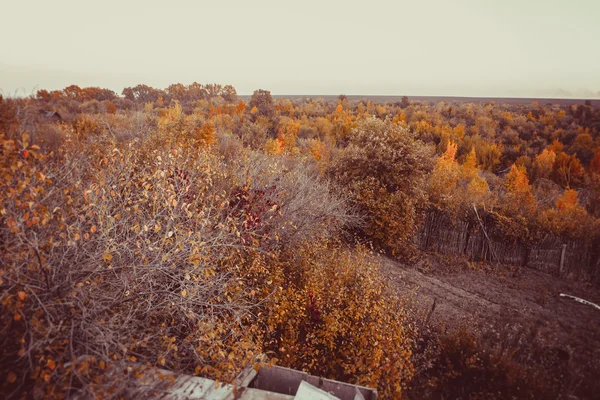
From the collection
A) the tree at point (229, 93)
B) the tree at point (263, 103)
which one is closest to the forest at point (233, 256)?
the tree at point (263, 103)

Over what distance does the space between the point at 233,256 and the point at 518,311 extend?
32.3 feet

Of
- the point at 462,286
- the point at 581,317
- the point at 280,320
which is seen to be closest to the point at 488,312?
the point at 462,286

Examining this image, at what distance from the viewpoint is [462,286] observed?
1222 centimetres

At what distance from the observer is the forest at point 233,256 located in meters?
3.52

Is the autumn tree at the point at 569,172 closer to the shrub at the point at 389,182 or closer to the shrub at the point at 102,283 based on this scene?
the shrub at the point at 389,182

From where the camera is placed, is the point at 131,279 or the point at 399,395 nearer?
the point at 131,279

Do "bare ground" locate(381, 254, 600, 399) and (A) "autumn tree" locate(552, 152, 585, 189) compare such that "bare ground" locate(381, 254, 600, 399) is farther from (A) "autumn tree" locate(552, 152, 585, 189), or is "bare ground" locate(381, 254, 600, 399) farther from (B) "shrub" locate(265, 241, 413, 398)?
(A) "autumn tree" locate(552, 152, 585, 189)

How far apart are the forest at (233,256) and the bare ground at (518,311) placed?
28 cm

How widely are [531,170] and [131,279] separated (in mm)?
40020

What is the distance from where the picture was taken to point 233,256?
6852 millimetres

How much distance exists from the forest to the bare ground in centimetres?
28

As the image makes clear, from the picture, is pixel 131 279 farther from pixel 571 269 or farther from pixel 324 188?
pixel 571 269

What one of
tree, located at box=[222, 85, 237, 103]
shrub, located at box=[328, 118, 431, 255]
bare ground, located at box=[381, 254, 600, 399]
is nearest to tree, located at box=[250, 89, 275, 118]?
tree, located at box=[222, 85, 237, 103]

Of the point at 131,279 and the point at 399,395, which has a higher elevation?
the point at 131,279
